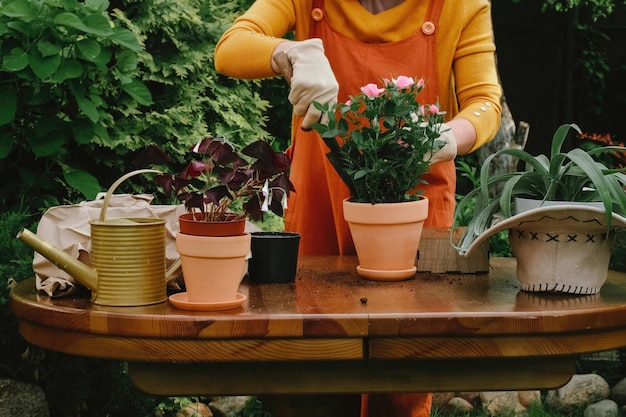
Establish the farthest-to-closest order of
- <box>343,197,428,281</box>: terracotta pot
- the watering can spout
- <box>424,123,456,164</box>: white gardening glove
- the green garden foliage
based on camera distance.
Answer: the green garden foliage, <box>424,123,456,164</box>: white gardening glove, <box>343,197,428,281</box>: terracotta pot, the watering can spout

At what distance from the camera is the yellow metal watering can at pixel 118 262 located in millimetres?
1389

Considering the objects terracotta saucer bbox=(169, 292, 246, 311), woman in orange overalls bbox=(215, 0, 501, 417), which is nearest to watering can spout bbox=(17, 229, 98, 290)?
terracotta saucer bbox=(169, 292, 246, 311)

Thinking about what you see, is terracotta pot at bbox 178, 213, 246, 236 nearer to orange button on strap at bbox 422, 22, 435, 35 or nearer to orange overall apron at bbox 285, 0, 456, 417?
orange overall apron at bbox 285, 0, 456, 417

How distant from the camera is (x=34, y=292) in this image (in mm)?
1518

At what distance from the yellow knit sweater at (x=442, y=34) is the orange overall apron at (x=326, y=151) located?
0.08 ft

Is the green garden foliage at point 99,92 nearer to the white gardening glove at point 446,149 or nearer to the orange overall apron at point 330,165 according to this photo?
the orange overall apron at point 330,165

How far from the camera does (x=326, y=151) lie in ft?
6.79

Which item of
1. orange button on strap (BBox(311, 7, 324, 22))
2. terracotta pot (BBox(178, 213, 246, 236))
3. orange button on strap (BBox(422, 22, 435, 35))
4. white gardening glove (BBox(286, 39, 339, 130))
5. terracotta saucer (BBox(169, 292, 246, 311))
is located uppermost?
orange button on strap (BBox(311, 7, 324, 22))

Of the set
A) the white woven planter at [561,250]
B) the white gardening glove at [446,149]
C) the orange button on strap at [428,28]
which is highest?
the orange button on strap at [428,28]

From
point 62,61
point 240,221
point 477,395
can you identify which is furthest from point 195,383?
point 477,395

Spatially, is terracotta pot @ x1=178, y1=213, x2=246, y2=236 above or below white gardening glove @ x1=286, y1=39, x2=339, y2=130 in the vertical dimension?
below

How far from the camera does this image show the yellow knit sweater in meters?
1.99

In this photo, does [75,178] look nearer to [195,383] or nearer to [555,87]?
[195,383]

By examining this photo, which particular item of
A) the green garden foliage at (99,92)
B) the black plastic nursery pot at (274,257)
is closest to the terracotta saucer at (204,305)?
the black plastic nursery pot at (274,257)
